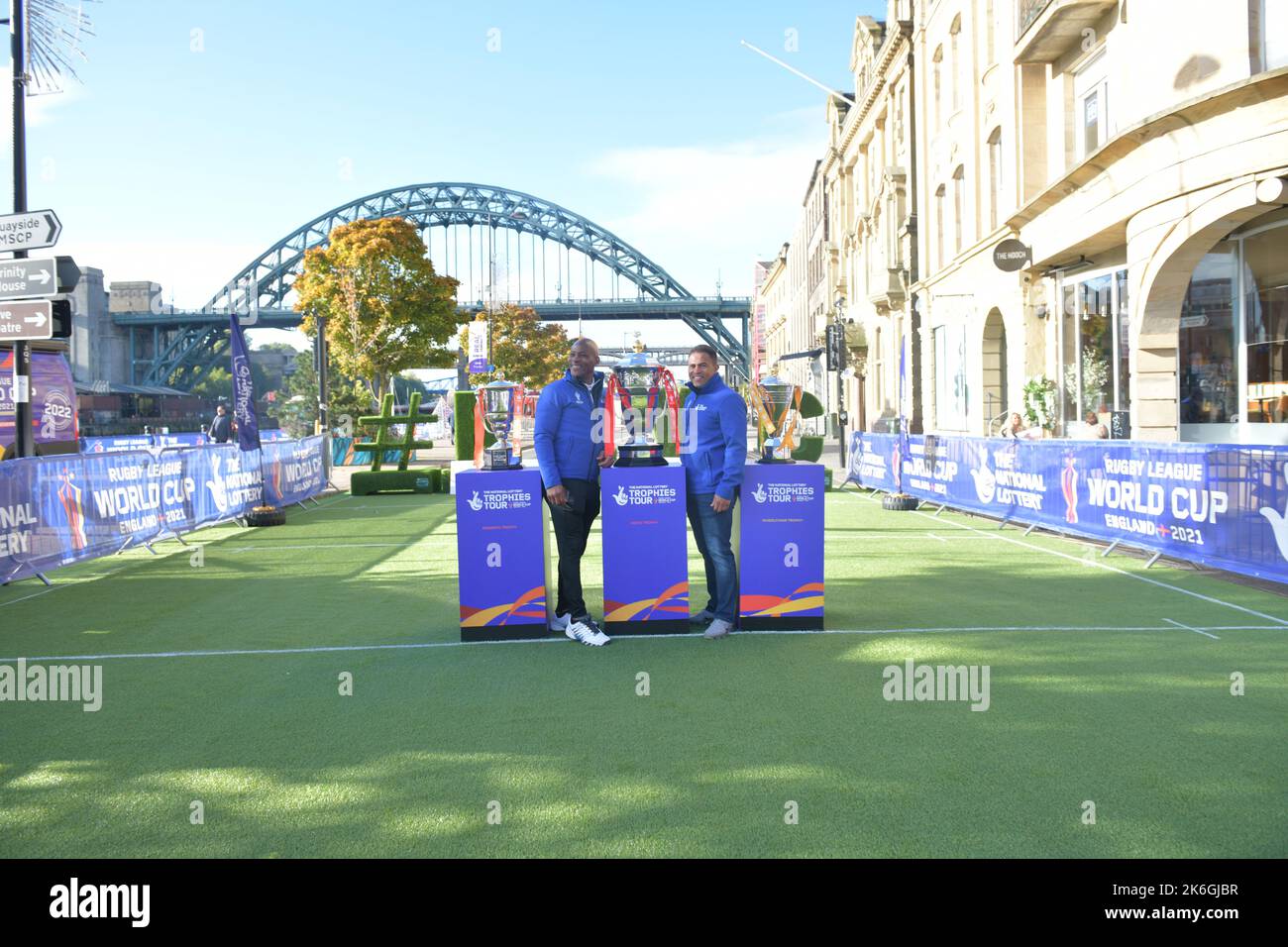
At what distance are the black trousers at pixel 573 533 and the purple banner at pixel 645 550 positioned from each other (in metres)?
0.16

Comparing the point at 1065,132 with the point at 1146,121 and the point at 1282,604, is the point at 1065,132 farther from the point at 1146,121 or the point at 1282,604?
the point at 1282,604

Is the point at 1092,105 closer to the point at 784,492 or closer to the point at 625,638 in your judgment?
the point at 784,492

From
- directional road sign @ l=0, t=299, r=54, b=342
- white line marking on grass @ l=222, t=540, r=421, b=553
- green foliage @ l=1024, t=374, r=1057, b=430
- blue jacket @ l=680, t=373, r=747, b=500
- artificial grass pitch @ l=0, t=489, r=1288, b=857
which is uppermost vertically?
directional road sign @ l=0, t=299, r=54, b=342

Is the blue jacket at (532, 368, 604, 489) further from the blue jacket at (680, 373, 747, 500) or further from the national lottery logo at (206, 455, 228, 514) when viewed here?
the national lottery logo at (206, 455, 228, 514)

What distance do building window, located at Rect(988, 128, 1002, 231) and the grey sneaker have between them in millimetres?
20042

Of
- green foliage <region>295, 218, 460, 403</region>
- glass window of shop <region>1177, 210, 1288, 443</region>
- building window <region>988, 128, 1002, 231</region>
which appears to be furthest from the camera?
green foliage <region>295, 218, 460, 403</region>

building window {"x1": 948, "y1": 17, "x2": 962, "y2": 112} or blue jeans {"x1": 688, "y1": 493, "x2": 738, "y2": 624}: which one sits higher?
building window {"x1": 948, "y1": 17, "x2": 962, "y2": 112}

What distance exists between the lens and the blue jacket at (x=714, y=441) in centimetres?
741

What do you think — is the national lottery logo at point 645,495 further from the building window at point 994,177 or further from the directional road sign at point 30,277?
the building window at point 994,177

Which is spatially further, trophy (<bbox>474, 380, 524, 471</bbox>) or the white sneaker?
trophy (<bbox>474, 380, 524, 471</bbox>)

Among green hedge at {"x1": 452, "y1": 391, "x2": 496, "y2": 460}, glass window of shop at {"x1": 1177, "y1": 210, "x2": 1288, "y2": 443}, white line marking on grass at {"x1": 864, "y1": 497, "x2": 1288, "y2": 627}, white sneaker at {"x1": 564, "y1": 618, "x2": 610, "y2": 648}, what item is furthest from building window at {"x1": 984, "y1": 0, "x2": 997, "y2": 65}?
white sneaker at {"x1": 564, "y1": 618, "x2": 610, "y2": 648}

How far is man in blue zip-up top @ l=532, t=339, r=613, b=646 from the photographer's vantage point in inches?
294

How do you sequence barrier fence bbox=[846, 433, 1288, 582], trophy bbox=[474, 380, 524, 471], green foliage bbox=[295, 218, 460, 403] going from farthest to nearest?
green foliage bbox=[295, 218, 460, 403]
barrier fence bbox=[846, 433, 1288, 582]
trophy bbox=[474, 380, 524, 471]

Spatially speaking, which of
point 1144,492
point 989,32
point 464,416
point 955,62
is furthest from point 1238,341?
point 464,416
